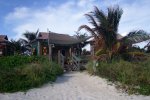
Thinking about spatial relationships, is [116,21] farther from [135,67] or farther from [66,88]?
[66,88]

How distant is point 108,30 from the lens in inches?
738

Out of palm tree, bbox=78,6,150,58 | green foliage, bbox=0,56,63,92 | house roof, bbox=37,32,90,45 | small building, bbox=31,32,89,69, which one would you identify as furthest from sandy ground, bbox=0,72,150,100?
house roof, bbox=37,32,90,45

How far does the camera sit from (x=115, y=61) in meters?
17.9

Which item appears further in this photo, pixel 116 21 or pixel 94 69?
pixel 116 21

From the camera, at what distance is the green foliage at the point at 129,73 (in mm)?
14836

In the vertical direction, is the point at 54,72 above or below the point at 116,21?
below

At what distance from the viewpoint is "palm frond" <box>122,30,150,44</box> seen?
61.8ft

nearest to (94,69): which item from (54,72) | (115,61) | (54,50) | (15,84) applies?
(115,61)

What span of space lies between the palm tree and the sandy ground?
11.1 feet

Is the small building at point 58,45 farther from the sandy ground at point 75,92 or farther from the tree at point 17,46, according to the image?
the sandy ground at point 75,92

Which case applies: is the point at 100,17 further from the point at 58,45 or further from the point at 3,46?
the point at 3,46

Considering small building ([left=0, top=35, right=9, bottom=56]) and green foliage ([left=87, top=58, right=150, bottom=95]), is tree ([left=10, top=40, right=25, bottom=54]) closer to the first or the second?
small building ([left=0, top=35, right=9, bottom=56])

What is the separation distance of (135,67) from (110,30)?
3.56 m

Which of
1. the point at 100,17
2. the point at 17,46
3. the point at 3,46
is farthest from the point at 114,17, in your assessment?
the point at 17,46
